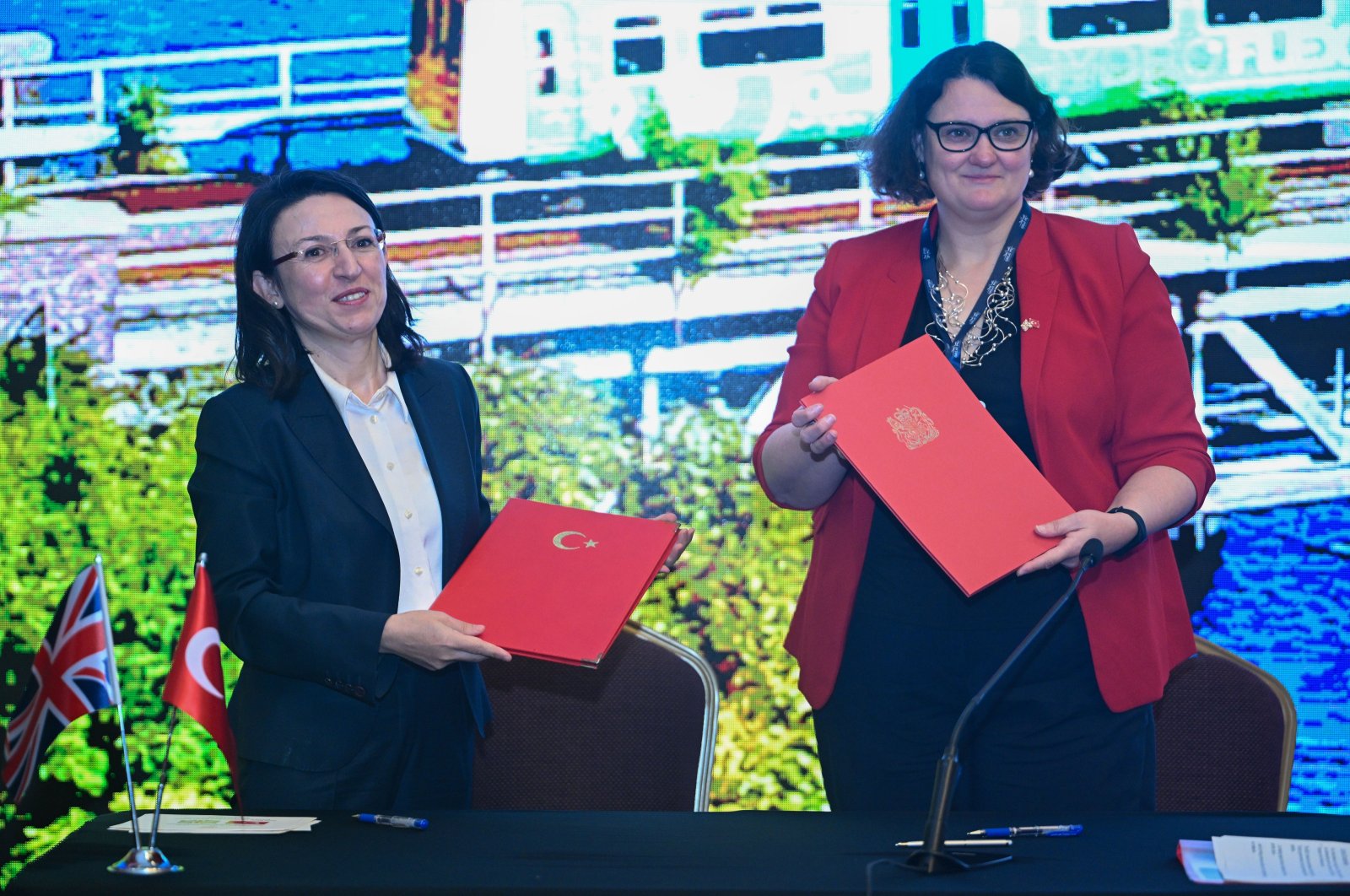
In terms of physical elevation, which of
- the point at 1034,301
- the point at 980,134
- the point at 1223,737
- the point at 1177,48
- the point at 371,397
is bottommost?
the point at 1223,737

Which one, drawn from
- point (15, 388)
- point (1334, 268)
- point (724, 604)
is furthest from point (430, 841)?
point (1334, 268)

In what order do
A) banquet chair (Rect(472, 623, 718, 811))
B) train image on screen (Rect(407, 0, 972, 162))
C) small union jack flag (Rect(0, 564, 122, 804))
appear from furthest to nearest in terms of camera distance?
train image on screen (Rect(407, 0, 972, 162)), banquet chair (Rect(472, 623, 718, 811)), small union jack flag (Rect(0, 564, 122, 804))

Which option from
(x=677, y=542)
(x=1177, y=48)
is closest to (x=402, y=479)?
(x=677, y=542)

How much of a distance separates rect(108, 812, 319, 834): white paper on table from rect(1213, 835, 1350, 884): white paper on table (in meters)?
1.13

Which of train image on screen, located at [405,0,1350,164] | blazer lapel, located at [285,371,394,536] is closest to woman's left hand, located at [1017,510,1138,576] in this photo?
blazer lapel, located at [285,371,394,536]

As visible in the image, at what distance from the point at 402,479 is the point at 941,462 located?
885 millimetres

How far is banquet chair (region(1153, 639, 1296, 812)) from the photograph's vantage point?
2432 millimetres

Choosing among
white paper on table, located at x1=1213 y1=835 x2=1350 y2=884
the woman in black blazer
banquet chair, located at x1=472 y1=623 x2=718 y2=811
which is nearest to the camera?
white paper on table, located at x1=1213 y1=835 x2=1350 y2=884

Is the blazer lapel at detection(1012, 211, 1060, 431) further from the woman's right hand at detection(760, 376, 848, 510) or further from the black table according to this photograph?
the black table

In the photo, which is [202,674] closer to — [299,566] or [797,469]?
[299,566]

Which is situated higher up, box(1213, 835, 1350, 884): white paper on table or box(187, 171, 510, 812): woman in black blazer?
box(187, 171, 510, 812): woman in black blazer

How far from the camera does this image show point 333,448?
2014 millimetres

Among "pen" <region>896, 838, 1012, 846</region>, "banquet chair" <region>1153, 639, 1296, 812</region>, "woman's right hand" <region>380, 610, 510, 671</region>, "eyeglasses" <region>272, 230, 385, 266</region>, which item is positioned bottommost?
"banquet chair" <region>1153, 639, 1296, 812</region>

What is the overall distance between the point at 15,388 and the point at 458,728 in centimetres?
210
